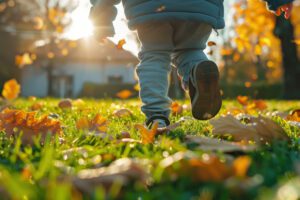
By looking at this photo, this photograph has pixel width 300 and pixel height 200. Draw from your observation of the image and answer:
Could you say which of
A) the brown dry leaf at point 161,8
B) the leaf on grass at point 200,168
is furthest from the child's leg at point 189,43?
the leaf on grass at point 200,168

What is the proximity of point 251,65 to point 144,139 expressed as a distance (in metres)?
41.5

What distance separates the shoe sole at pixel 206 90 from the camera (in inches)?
101

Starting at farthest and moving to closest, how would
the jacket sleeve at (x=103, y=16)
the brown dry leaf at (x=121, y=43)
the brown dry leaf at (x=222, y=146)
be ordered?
the brown dry leaf at (x=121, y=43) → the jacket sleeve at (x=103, y=16) → the brown dry leaf at (x=222, y=146)

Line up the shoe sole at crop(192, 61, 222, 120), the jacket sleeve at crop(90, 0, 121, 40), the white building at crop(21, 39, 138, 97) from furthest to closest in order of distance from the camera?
the white building at crop(21, 39, 138, 97)
the jacket sleeve at crop(90, 0, 121, 40)
the shoe sole at crop(192, 61, 222, 120)

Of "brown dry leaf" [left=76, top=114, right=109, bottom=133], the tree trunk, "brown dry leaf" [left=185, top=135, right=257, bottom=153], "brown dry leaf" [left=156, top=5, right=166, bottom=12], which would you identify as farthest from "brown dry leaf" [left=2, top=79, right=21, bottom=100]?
the tree trunk

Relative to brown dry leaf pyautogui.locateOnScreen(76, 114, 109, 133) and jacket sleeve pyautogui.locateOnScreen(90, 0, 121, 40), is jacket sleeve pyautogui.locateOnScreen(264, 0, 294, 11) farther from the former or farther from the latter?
brown dry leaf pyautogui.locateOnScreen(76, 114, 109, 133)

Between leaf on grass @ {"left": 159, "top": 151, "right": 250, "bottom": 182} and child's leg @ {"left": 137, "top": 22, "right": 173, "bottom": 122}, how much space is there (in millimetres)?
1541

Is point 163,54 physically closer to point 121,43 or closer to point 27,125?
point 121,43

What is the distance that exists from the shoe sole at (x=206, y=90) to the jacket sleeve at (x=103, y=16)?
757 millimetres

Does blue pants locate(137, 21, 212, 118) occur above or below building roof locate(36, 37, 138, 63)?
below

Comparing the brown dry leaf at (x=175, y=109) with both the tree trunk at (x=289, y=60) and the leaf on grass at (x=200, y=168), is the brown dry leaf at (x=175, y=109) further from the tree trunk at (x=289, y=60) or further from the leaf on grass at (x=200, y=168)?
the tree trunk at (x=289, y=60)

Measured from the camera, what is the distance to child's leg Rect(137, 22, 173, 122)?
2.75 metres

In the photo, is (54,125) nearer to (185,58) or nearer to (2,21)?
(185,58)

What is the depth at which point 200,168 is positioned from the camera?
3.58 ft
